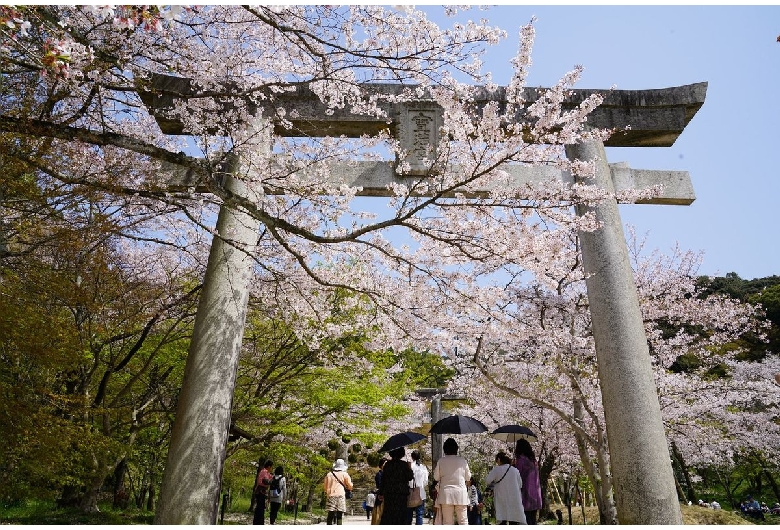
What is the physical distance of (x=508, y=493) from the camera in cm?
548

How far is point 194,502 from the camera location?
4.66 m

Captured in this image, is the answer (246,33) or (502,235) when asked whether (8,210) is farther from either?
(502,235)

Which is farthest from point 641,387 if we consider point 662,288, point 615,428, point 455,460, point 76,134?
point 662,288

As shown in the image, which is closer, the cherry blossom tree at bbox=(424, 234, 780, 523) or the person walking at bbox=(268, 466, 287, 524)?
the cherry blossom tree at bbox=(424, 234, 780, 523)

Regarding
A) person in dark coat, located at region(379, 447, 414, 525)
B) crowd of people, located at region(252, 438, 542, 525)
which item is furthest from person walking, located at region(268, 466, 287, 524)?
person in dark coat, located at region(379, 447, 414, 525)

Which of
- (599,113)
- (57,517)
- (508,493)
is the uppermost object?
(599,113)

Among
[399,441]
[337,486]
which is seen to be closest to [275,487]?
[337,486]

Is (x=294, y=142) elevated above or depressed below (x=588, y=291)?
above

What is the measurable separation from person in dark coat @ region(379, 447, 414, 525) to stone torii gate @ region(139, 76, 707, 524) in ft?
6.08

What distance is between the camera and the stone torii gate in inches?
192

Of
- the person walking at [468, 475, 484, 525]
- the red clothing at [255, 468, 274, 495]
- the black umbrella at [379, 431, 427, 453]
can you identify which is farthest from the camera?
the person walking at [468, 475, 484, 525]

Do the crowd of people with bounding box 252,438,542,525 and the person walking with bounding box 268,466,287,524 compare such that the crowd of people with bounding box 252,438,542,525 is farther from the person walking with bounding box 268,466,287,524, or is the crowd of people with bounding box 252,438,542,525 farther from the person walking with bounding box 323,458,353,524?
the person walking with bounding box 268,466,287,524

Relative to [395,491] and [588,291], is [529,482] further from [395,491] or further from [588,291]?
[588,291]

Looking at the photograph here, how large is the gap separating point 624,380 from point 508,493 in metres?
1.83
